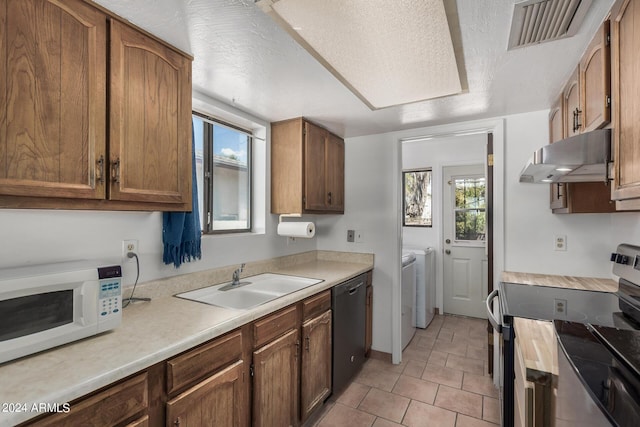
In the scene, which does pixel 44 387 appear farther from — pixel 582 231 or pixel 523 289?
pixel 582 231

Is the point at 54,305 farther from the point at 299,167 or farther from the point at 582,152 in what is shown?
the point at 582,152

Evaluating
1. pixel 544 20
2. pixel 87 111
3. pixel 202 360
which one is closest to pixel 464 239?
pixel 544 20

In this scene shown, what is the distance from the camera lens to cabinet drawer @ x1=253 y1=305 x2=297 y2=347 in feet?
4.89

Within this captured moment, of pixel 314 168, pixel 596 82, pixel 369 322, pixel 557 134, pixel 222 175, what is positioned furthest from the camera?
pixel 369 322

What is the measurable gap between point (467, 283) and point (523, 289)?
2.17 metres

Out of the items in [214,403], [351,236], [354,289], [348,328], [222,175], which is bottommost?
[348,328]

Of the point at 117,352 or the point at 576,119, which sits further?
the point at 576,119

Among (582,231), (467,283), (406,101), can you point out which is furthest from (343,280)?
(467,283)

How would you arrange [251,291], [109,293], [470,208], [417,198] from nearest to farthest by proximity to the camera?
[109,293] < [251,291] < [470,208] < [417,198]

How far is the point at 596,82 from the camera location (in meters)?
1.25

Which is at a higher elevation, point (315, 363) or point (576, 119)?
point (576, 119)

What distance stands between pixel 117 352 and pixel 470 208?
389cm

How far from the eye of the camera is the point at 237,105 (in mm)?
2137

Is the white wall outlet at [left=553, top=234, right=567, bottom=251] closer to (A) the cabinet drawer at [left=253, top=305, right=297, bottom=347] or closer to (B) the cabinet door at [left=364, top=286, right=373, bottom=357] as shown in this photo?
(B) the cabinet door at [left=364, top=286, right=373, bottom=357]
